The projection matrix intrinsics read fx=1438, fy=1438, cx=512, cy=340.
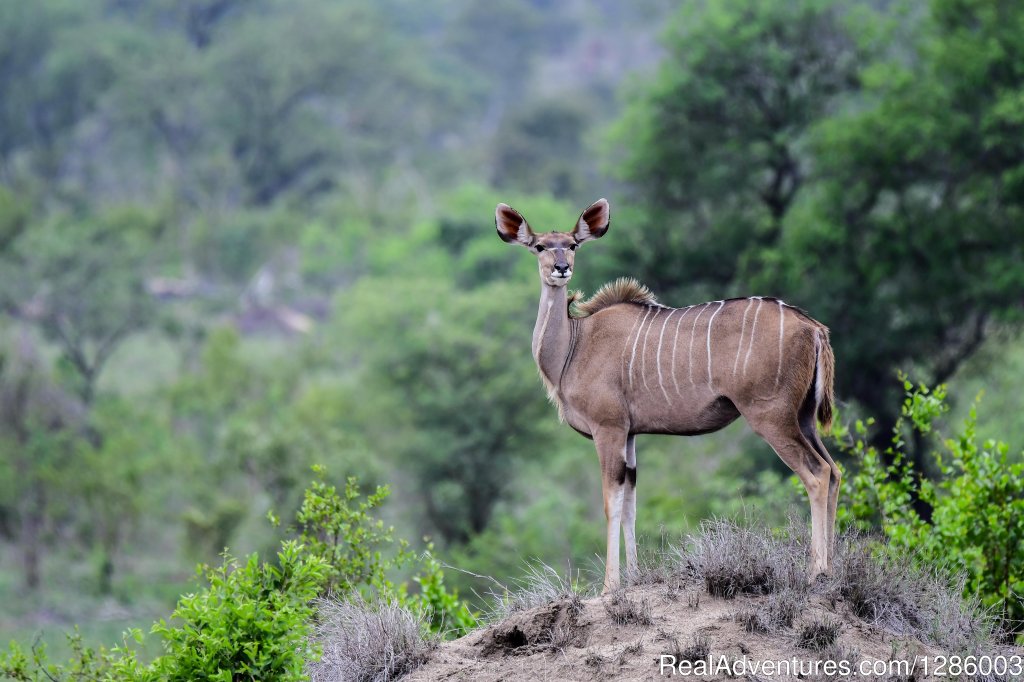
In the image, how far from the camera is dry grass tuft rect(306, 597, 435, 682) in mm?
8641

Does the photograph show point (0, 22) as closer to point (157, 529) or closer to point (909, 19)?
point (157, 529)

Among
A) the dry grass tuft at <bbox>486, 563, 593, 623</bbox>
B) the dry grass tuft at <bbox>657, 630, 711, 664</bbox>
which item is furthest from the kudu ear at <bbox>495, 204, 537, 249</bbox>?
the dry grass tuft at <bbox>657, 630, 711, 664</bbox>

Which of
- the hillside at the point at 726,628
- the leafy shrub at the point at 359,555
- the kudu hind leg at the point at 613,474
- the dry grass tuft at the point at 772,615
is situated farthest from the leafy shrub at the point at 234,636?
the dry grass tuft at the point at 772,615

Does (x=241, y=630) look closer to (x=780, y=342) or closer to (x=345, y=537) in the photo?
(x=345, y=537)

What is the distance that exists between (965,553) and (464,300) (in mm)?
22900

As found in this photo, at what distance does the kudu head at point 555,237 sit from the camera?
977 cm

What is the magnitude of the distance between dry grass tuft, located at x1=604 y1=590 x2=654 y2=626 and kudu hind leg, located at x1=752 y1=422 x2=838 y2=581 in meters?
1.15

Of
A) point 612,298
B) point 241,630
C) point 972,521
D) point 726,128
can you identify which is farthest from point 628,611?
point 726,128

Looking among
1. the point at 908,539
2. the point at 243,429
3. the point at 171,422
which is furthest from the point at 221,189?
the point at 908,539

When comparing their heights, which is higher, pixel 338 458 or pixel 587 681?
pixel 338 458

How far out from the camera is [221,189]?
191ft

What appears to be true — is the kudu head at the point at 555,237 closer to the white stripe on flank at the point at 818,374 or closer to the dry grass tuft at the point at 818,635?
the white stripe on flank at the point at 818,374

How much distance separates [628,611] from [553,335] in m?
2.26

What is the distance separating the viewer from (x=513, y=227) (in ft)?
32.8
